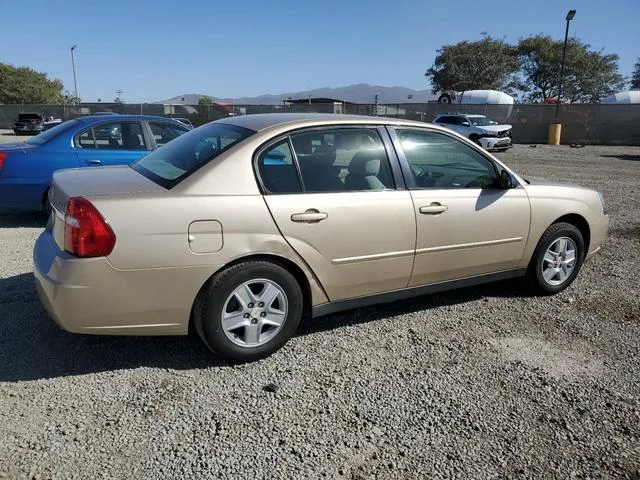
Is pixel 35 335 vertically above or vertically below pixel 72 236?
below

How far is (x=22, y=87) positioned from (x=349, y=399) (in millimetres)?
70092

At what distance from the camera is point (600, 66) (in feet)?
185

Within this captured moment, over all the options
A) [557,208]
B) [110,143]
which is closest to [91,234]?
[557,208]

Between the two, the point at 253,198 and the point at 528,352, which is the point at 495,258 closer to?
the point at 528,352

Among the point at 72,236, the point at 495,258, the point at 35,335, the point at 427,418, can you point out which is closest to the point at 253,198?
the point at 72,236

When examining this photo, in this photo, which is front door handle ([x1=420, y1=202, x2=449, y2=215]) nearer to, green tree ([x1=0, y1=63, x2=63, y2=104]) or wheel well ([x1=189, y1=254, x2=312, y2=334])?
wheel well ([x1=189, y1=254, x2=312, y2=334])

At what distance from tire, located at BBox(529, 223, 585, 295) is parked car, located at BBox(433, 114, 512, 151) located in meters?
17.8

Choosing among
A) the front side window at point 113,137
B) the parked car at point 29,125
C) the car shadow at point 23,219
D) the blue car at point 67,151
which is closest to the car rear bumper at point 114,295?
the blue car at point 67,151

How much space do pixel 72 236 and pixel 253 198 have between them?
1.05 metres

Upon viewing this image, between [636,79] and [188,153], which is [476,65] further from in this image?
[188,153]

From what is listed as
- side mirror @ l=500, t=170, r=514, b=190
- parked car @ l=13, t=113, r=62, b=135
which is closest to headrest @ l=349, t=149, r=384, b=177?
side mirror @ l=500, t=170, r=514, b=190

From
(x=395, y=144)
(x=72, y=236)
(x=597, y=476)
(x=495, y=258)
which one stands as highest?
(x=395, y=144)

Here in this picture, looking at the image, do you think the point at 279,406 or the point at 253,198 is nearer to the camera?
the point at 279,406

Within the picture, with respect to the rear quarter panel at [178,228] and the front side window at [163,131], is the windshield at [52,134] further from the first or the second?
the rear quarter panel at [178,228]
